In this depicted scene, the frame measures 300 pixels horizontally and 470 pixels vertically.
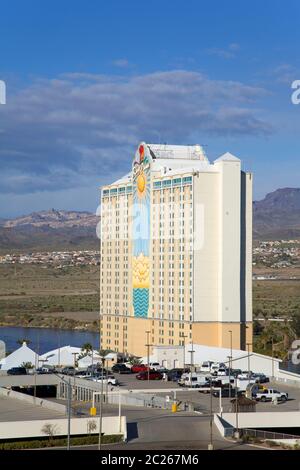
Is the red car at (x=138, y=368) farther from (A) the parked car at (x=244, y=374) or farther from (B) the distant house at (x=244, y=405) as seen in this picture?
(B) the distant house at (x=244, y=405)

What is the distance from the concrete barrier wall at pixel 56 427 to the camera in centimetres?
3216

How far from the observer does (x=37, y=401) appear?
132 feet

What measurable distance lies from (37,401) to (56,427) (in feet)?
26.4

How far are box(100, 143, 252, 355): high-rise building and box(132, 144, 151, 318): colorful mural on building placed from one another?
62 mm

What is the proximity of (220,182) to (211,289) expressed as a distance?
20.2 feet

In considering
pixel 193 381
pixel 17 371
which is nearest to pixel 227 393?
pixel 193 381

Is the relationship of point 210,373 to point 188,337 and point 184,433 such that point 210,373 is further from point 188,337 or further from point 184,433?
point 184,433

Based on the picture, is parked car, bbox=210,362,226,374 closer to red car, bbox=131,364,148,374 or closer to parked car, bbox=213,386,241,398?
red car, bbox=131,364,148,374

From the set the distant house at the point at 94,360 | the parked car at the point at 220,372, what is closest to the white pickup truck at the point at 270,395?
the parked car at the point at 220,372

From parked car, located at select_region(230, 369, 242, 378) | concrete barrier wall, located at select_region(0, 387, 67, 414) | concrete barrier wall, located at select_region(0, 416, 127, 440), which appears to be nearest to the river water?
parked car, located at select_region(230, 369, 242, 378)

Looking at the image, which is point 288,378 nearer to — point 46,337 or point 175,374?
point 175,374

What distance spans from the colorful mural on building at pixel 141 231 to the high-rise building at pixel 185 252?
62 millimetres

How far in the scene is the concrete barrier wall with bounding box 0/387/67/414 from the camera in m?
38.0

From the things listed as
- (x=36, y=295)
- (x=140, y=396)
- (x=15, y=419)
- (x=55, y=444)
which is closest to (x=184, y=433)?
(x=55, y=444)
